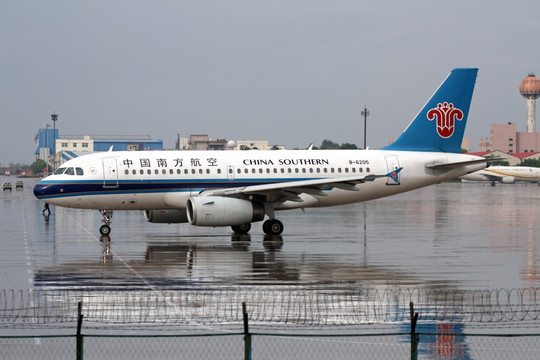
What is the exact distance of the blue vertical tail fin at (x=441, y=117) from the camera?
39.9 metres

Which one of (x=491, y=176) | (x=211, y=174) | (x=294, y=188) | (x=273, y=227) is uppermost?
(x=211, y=174)

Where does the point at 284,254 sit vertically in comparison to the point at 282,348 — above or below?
above

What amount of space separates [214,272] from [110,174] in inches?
517

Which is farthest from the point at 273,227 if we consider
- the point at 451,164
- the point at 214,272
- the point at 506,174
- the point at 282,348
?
the point at 506,174

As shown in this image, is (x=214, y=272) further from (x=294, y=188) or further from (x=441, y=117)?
(x=441, y=117)

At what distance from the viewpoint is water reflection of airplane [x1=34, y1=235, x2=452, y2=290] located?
862 inches

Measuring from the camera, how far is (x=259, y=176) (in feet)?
122

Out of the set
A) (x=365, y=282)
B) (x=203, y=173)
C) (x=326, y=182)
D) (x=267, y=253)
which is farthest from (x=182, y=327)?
(x=203, y=173)

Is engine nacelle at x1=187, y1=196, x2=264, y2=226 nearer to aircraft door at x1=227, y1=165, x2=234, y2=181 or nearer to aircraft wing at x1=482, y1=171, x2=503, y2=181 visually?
aircraft door at x1=227, y1=165, x2=234, y2=181

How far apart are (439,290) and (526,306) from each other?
269 cm

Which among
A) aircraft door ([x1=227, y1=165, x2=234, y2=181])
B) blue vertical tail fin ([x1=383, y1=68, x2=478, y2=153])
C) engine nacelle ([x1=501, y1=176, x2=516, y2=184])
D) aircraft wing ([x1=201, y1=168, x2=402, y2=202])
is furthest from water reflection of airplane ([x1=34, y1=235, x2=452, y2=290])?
engine nacelle ([x1=501, y1=176, x2=516, y2=184])

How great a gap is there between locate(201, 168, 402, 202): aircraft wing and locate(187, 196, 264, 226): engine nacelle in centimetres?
65

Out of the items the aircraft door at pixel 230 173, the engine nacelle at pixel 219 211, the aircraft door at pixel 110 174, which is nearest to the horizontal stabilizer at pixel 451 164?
the aircraft door at pixel 230 173

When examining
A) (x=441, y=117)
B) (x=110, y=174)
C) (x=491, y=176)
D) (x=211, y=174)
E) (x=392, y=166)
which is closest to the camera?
(x=110, y=174)
